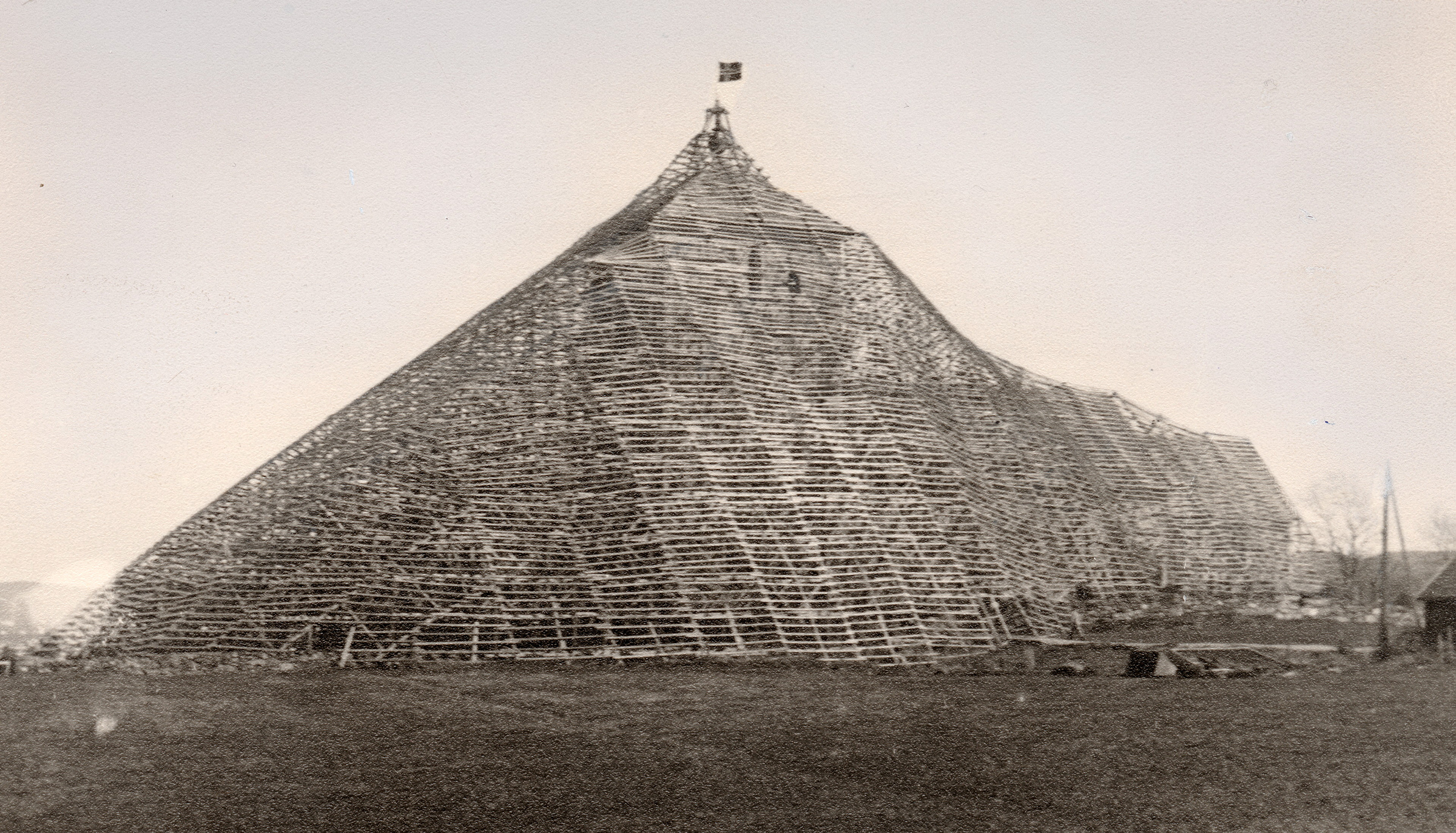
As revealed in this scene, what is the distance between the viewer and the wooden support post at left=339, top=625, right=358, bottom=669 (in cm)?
1589

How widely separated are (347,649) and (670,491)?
16.8 ft

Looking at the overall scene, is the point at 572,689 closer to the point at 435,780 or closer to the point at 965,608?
the point at 435,780

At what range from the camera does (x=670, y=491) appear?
18312 mm

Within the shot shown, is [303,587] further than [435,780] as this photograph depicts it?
Yes

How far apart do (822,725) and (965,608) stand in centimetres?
709

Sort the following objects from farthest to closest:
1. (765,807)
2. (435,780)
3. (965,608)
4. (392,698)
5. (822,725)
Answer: (965,608) < (392,698) < (822,725) < (435,780) < (765,807)

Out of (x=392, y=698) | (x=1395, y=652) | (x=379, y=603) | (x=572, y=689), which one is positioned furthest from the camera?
(x=1395, y=652)

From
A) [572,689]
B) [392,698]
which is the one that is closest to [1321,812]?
[572,689]

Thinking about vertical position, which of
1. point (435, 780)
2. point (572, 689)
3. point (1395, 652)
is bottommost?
point (1395, 652)

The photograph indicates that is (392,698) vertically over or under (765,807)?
under

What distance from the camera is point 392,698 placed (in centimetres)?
1317

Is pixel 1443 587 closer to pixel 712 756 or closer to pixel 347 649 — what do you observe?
pixel 712 756

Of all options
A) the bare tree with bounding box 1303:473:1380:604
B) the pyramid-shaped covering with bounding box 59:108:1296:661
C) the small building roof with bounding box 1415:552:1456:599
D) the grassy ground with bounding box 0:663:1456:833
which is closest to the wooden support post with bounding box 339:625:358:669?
the pyramid-shaped covering with bounding box 59:108:1296:661

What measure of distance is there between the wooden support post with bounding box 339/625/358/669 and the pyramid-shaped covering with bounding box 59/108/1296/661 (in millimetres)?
203
